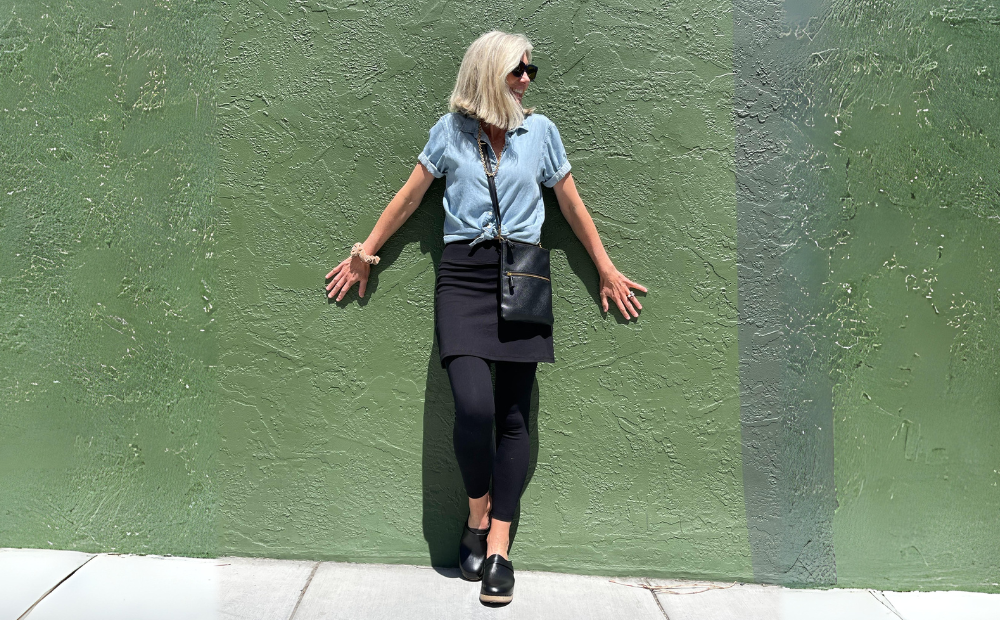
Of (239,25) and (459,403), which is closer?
(459,403)

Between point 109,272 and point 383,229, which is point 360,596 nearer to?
point 383,229

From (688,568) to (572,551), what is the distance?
496 mm

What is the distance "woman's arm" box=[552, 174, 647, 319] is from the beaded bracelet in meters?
0.79

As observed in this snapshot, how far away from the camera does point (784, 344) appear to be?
2883 mm

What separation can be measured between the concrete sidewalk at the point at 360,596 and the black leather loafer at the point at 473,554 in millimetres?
49

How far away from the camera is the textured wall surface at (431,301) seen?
2875 millimetres

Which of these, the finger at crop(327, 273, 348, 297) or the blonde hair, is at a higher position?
the blonde hair

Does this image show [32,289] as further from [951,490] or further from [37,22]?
[951,490]

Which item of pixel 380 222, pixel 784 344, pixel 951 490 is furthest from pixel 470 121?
pixel 951 490

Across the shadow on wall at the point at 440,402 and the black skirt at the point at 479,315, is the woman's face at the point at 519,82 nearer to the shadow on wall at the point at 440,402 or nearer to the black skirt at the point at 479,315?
the shadow on wall at the point at 440,402

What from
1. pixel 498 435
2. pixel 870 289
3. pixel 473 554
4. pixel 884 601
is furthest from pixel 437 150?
pixel 884 601

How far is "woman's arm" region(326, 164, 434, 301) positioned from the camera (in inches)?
109

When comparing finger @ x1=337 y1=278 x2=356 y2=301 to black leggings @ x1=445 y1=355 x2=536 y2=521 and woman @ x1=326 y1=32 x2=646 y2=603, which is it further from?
black leggings @ x1=445 y1=355 x2=536 y2=521

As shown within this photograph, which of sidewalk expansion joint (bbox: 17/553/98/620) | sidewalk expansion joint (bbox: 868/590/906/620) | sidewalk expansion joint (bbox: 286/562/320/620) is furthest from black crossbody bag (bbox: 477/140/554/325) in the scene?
sidewalk expansion joint (bbox: 17/553/98/620)
